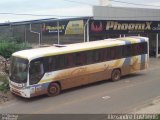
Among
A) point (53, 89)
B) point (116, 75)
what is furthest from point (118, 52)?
point (53, 89)

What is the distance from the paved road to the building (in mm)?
10927

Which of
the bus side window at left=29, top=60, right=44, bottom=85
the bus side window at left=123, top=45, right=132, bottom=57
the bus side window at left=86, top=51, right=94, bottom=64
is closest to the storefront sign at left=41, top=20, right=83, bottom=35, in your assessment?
the bus side window at left=123, top=45, right=132, bottom=57

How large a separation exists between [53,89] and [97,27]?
15047 mm

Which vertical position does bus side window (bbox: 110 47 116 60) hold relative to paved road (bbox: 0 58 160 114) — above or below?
above

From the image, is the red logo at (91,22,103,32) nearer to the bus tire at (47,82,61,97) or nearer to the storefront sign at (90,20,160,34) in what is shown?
the storefront sign at (90,20,160,34)

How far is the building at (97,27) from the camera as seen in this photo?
32.9m

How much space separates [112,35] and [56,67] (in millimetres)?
16695

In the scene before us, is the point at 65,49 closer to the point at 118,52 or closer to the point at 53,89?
the point at 53,89

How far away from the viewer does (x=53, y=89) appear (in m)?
19.2

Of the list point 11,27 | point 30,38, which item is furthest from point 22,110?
point 11,27

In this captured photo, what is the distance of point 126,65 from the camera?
24.0m

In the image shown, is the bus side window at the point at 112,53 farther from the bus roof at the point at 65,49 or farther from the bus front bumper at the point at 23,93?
the bus front bumper at the point at 23,93

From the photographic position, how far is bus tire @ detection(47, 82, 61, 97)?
19.1 metres

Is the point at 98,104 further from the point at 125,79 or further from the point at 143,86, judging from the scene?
the point at 125,79
